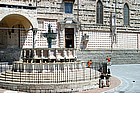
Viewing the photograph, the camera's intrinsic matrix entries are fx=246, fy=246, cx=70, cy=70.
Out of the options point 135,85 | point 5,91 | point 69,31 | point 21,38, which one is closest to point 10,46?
point 21,38

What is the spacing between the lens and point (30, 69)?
9148 millimetres

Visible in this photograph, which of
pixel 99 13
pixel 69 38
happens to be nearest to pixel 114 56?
pixel 99 13

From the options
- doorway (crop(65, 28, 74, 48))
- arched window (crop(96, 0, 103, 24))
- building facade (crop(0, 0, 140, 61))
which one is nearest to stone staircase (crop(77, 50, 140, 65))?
building facade (crop(0, 0, 140, 61))

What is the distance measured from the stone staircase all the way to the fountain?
244 inches

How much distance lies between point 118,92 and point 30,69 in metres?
3.39

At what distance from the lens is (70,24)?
55.7 ft

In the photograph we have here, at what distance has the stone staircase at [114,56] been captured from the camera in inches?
677

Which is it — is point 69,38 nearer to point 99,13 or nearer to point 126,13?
point 99,13

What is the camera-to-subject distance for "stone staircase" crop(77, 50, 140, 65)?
1720cm

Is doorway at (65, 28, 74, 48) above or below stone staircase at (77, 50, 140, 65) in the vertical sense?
above

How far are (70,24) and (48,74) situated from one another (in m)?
9.11

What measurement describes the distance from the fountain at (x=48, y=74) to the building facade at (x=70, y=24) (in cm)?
432

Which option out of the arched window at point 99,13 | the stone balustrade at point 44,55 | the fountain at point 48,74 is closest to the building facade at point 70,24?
the arched window at point 99,13

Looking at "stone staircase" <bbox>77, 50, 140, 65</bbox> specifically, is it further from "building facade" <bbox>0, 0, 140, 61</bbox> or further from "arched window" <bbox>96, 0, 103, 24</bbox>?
"arched window" <bbox>96, 0, 103, 24</bbox>
